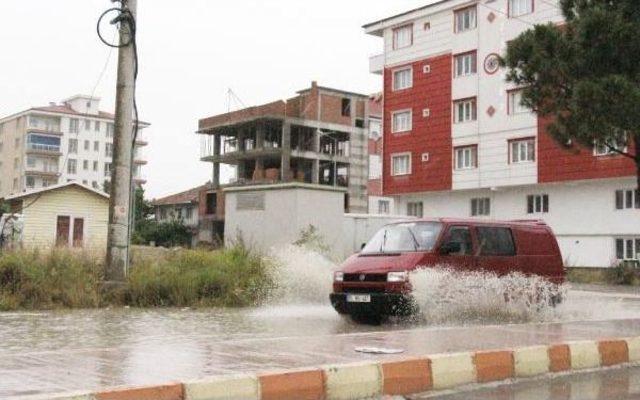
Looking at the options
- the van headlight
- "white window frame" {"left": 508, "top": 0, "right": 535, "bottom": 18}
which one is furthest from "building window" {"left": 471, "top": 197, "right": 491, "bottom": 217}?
the van headlight

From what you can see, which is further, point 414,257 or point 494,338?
point 414,257

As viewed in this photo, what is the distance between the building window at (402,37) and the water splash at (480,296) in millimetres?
36953

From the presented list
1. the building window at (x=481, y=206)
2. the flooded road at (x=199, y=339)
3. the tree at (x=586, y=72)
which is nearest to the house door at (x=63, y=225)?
the building window at (x=481, y=206)

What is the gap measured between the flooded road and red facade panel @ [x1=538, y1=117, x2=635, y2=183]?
2413 centimetres

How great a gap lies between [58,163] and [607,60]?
103768 mm

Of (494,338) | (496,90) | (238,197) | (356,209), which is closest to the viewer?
(494,338)

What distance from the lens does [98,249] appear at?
15844 mm

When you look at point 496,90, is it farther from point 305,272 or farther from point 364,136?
point 305,272

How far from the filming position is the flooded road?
21.0ft

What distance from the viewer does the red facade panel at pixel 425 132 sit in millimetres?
46875

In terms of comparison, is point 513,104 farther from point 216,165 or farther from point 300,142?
point 216,165

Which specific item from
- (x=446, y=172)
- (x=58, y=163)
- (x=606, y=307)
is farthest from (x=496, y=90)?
(x=58, y=163)

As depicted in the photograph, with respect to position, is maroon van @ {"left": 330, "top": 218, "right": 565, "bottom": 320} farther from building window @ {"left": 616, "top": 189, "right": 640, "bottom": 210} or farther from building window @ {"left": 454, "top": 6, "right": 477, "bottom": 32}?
building window @ {"left": 454, "top": 6, "right": 477, "bottom": 32}

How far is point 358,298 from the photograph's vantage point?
41.0 ft
